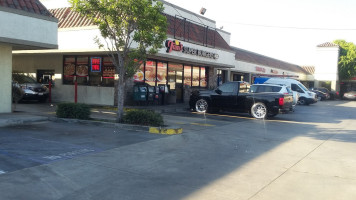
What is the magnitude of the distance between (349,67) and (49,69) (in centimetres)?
4410

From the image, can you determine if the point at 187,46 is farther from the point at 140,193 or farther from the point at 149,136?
the point at 140,193

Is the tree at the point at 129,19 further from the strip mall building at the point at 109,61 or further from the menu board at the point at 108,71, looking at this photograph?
the menu board at the point at 108,71

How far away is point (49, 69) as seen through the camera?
2048 cm

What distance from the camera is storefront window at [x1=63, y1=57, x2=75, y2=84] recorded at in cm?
1953

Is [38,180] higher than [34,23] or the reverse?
the reverse

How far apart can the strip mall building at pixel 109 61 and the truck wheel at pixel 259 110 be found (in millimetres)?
5794

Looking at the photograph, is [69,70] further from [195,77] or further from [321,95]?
[321,95]

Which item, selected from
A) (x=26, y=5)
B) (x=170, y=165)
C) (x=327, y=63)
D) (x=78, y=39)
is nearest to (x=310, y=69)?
(x=327, y=63)

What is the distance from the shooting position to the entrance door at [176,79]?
22109 mm

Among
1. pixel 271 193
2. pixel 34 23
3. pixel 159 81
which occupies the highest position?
pixel 34 23

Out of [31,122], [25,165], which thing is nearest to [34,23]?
[31,122]

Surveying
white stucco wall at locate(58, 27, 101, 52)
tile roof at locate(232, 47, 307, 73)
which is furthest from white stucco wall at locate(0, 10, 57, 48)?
tile roof at locate(232, 47, 307, 73)

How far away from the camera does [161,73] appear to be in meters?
21.1

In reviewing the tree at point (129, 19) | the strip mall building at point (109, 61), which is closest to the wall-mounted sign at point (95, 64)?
the strip mall building at point (109, 61)
